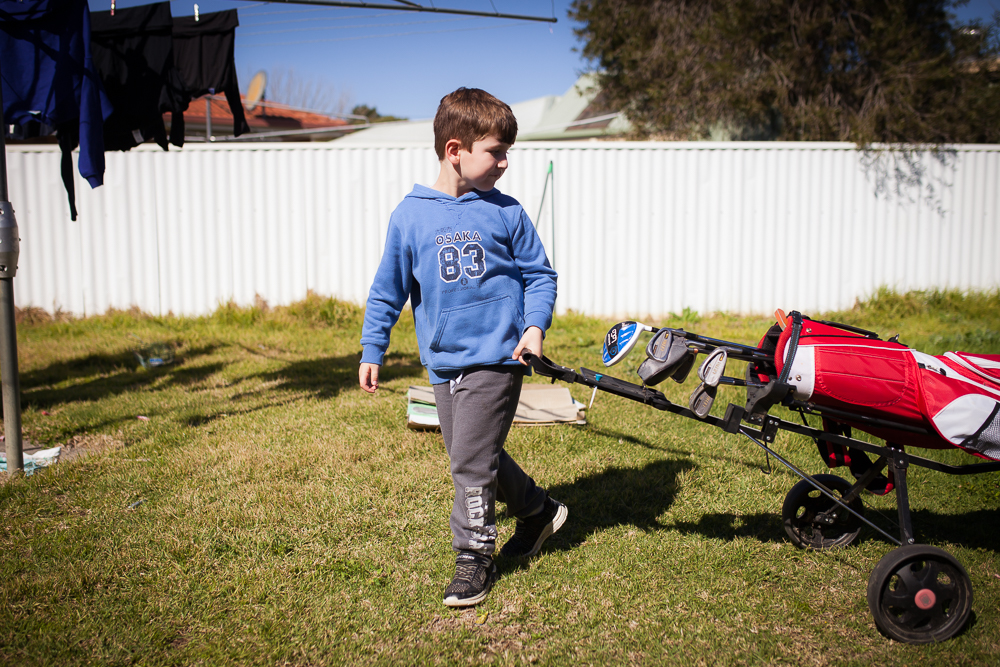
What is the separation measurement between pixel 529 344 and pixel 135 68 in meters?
5.19

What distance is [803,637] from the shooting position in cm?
222

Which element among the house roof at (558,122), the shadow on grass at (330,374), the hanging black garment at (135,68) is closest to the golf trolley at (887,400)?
the shadow on grass at (330,374)

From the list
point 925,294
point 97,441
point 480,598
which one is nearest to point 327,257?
point 97,441

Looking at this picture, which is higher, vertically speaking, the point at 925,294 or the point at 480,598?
the point at 925,294

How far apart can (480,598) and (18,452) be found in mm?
2780

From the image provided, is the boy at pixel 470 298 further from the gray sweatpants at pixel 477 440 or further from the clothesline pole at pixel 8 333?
the clothesline pole at pixel 8 333

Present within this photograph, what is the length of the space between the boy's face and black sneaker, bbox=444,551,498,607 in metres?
1.42

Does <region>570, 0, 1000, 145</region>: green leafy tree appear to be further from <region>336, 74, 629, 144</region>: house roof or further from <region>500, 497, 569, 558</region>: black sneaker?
<region>500, 497, 569, 558</region>: black sneaker

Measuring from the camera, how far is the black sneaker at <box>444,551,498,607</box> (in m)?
2.35

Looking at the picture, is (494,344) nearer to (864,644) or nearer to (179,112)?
(864,644)

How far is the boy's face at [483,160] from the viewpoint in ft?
7.54

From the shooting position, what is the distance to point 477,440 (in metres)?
2.35

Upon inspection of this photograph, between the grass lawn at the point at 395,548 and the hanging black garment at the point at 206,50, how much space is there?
3.00 m

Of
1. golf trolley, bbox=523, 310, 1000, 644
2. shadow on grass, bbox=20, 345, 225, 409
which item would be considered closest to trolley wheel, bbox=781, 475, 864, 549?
golf trolley, bbox=523, 310, 1000, 644
